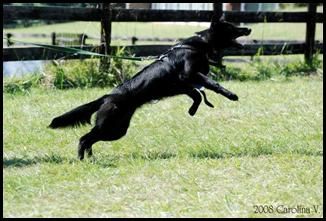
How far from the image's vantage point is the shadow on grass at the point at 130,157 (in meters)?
5.25

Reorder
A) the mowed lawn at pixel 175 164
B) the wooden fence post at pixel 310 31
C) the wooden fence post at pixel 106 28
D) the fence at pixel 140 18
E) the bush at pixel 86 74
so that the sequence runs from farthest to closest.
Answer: the wooden fence post at pixel 310 31
the wooden fence post at pixel 106 28
the fence at pixel 140 18
the bush at pixel 86 74
the mowed lawn at pixel 175 164

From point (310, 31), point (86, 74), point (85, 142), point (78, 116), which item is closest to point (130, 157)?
point (85, 142)

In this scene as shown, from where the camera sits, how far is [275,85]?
31.3 feet

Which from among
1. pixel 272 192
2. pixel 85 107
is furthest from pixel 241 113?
pixel 272 192

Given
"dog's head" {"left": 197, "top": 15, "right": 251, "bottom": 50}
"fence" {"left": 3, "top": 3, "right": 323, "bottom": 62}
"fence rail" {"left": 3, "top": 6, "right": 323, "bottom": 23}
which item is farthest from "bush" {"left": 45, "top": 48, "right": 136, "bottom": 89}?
"dog's head" {"left": 197, "top": 15, "right": 251, "bottom": 50}

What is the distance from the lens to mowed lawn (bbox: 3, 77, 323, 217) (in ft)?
13.6

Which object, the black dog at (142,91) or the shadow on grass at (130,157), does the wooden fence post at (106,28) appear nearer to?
the black dog at (142,91)

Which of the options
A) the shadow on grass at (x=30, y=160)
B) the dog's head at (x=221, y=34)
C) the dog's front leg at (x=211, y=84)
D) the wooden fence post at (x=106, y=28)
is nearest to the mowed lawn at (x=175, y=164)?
the shadow on grass at (x=30, y=160)

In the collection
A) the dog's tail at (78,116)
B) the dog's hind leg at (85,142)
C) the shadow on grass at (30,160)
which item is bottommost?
the shadow on grass at (30,160)

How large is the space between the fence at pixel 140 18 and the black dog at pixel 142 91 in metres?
4.02

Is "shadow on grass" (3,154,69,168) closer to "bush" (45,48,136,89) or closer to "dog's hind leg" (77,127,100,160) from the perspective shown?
"dog's hind leg" (77,127,100,160)

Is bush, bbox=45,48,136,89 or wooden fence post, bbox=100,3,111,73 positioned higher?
wooden fence post, bbox=100,3,111,73

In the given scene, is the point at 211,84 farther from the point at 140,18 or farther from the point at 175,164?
the point at 140,18

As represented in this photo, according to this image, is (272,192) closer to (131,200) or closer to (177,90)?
(131,200)
